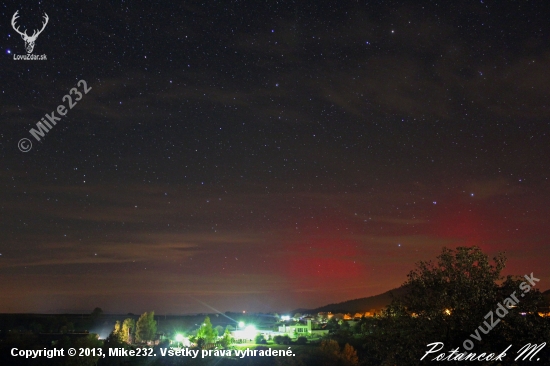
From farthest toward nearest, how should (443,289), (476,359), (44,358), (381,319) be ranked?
(44,358) → (381,319) → (443,289) → (476,359)

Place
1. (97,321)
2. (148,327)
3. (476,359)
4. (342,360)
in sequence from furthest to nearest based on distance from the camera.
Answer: (97,321) < (148,327) < (342,360) < (476,359)

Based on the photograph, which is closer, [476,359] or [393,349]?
[476,359]

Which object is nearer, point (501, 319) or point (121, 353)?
point (501, 319)

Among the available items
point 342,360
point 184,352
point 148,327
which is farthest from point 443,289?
point 148,327

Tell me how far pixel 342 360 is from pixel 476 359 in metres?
36.8

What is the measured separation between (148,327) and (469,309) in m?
72.1

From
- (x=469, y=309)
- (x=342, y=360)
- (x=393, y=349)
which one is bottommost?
(x=342, y=360)

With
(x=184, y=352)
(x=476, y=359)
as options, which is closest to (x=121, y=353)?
(x=184, y=352)

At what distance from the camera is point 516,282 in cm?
1427

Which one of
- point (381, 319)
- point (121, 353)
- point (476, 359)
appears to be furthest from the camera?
point (121, 353)

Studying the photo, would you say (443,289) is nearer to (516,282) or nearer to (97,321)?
(516,282)

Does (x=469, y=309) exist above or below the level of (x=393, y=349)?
above

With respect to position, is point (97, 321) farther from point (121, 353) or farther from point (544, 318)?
point (544, 318)

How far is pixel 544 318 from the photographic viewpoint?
14.1 m
